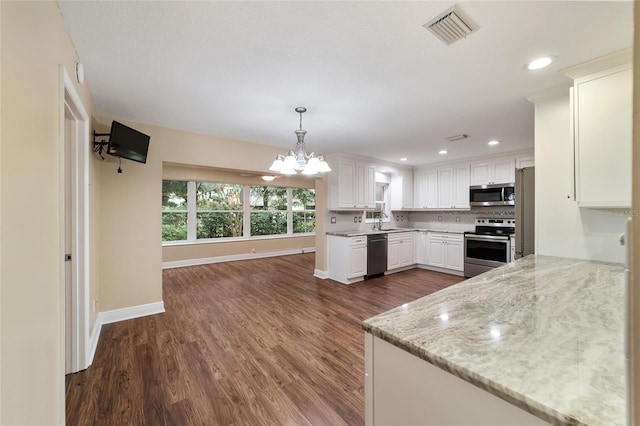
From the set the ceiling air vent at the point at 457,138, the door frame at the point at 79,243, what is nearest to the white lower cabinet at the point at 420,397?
the door frame at the point at 79,243

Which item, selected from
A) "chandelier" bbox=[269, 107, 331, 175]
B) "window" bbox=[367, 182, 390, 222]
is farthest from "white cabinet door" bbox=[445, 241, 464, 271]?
"chandelier" bbox=[269, 107, 331, 175]

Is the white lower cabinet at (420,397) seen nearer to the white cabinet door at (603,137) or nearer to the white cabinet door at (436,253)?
the white cabinet door at (603,137)

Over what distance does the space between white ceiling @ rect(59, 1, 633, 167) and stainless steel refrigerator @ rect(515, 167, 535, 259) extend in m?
0.72

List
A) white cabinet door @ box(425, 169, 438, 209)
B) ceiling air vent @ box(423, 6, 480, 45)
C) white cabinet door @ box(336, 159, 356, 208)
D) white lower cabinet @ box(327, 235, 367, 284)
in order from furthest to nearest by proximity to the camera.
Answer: white cabinet door @ box(425, 169, 438, 209)
white cabinet door @ box(336, 159, 356, 208)
white lower cabinet @ box(327, 235, 367, 284)
ceiling air vent @ box(423, 6, 480, 45)

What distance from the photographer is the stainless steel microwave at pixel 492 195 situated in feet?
15.6

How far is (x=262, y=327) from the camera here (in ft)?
9.76

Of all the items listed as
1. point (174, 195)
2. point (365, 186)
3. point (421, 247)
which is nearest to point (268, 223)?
point (174, 195)

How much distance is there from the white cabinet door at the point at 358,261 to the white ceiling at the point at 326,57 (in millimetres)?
2380

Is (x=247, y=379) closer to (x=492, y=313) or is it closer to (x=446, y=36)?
(x=492, y=313)

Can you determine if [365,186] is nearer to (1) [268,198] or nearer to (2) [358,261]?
(2) [358,261]

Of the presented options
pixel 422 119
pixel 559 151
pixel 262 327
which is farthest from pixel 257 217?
pixel 559 151

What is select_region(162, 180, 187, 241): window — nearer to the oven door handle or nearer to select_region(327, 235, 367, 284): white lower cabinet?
select_region(327, 235, 367, 284): white lower cabinet

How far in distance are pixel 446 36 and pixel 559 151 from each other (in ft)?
5.09

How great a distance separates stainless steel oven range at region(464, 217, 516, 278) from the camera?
14.9 feet
